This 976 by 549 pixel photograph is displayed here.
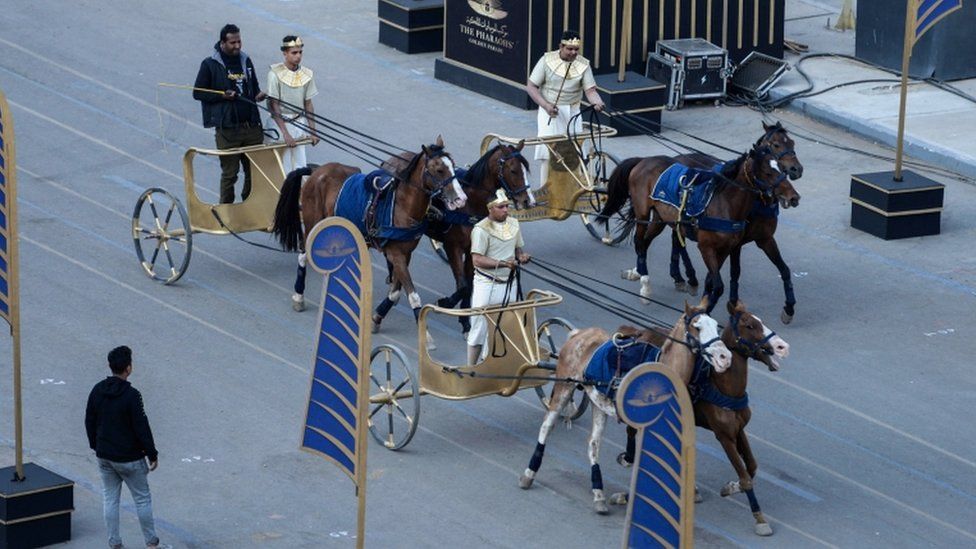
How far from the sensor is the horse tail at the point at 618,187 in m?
19.5

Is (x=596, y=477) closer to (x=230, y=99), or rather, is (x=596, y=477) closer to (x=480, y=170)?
(x=480, y=170)

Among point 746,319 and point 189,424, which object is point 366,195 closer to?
point 189,424

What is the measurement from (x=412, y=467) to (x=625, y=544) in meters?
4.77

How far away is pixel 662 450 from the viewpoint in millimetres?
10656

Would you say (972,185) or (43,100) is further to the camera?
(43,100)

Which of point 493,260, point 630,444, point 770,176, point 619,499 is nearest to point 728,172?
point 770,176

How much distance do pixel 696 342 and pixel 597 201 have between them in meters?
6.47

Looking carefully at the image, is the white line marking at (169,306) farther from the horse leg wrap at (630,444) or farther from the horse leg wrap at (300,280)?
the horse leg wrap at (630,444)

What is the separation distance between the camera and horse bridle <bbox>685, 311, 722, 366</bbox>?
1383 cm

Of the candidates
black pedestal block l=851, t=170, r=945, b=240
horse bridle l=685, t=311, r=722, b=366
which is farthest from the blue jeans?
black pedestal block l=851, t=170, r=945, b=240

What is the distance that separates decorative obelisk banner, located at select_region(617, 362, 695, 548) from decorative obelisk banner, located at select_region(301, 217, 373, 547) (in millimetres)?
1750

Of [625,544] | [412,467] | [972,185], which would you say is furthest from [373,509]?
[972,185]

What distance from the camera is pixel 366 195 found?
707 inches

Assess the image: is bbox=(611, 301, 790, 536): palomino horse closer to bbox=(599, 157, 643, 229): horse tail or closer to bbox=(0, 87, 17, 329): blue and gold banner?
bbox=(0, 87, 17, 329): blue and gold banner
